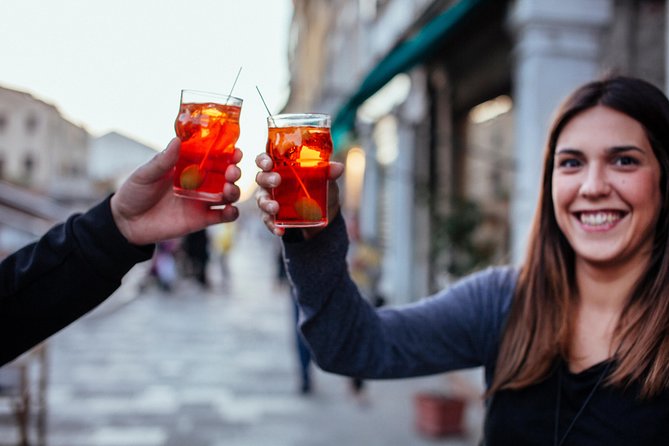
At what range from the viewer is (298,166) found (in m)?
1.54

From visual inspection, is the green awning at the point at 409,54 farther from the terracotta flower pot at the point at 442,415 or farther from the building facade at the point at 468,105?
the terracotta flower pot at the point at 442,415

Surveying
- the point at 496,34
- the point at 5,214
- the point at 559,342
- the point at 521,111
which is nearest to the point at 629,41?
the point at 521,111

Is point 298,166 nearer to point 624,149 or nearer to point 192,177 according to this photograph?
point 192,177

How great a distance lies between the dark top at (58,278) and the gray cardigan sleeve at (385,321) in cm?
47

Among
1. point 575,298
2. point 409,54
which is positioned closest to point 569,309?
point 575,298

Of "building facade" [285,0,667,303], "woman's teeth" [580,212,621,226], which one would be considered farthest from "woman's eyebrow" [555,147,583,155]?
"building facade" [285,0,667,303]

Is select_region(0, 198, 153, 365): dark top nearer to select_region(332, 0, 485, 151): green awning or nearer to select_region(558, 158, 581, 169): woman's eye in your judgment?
select_region(558, 158, 581, 169): woman's eye

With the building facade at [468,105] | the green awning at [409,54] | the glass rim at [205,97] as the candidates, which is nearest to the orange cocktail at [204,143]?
the glass rim at [205,97]

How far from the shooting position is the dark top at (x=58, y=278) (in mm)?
1492

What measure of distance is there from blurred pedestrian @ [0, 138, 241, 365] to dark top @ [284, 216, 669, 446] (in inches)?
15.0

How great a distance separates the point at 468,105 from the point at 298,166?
7673 millimetres

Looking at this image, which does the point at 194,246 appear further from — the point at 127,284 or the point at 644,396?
the point at 644,396

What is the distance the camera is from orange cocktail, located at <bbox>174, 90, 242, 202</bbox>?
1.55 metres

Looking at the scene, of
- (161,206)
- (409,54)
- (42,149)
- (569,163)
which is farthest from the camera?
(42,149)
